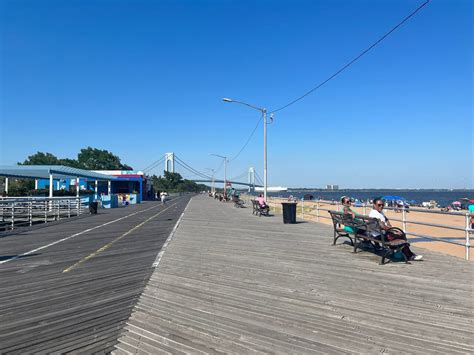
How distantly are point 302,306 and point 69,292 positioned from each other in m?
3.19

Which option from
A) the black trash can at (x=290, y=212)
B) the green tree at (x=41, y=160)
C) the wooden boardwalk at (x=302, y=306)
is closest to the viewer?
the wooden boardwalk at (x=302, y=306)

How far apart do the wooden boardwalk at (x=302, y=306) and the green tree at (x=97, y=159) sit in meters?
115

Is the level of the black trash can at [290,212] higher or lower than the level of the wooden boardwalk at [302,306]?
higher

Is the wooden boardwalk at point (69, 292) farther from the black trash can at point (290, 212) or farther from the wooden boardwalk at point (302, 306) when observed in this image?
the black trash can at point (290, 212)

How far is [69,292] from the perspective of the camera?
5.00m

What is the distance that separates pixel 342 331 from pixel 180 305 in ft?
6.25

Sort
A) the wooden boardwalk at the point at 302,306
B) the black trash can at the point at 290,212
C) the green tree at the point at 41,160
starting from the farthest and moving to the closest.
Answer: the green tree at the point at 41,160
the black trash can at the point at 290,212
the wooden boardwalk at the point at 302,306

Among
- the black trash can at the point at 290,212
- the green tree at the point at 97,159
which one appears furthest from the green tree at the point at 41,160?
the black trash can at the point at 290,212

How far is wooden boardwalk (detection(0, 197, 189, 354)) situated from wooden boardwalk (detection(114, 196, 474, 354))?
12.0 inches

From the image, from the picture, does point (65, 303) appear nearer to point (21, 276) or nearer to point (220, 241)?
point (21, 276)

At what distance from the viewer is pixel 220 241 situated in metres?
9.90

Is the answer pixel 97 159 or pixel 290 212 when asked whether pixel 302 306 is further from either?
pixel 97 159

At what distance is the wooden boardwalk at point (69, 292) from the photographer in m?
3.45

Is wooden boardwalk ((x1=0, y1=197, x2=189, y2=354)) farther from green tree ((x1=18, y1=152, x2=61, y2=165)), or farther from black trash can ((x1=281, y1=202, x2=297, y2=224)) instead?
green tree ((x1=18, y1=152, x2=61, y2=165))
